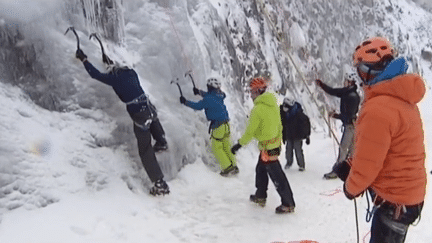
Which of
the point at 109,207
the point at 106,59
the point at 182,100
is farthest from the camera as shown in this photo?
the point at 182,100

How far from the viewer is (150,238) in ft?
13.9

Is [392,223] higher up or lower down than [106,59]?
lower down

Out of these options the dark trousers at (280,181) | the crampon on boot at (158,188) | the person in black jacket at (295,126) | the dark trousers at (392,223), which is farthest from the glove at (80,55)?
the person in black jacket at (295,126)

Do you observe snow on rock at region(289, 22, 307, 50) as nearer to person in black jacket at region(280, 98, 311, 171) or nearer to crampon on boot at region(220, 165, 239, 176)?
person in black jacket at region(280, 98, 311, 171)

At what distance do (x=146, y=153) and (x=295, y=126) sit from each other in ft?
10.9

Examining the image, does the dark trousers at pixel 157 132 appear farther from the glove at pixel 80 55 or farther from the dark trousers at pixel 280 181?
the dark trousers at pixel 280 181

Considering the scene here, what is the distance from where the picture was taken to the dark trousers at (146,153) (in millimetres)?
5188

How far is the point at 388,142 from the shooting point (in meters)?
2.66

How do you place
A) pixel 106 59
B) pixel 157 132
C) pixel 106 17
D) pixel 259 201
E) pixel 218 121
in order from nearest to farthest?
pixel 106 59
pixel 259 201
pixel 157 132
pixel 106 17
pixel 218 121

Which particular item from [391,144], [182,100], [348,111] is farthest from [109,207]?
[348,111]

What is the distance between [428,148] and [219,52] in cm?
524

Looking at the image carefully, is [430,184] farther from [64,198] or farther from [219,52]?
[64,198]

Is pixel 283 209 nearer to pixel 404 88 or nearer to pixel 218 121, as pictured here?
pixel 218 121

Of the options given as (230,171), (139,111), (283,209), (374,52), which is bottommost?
(283,209)
